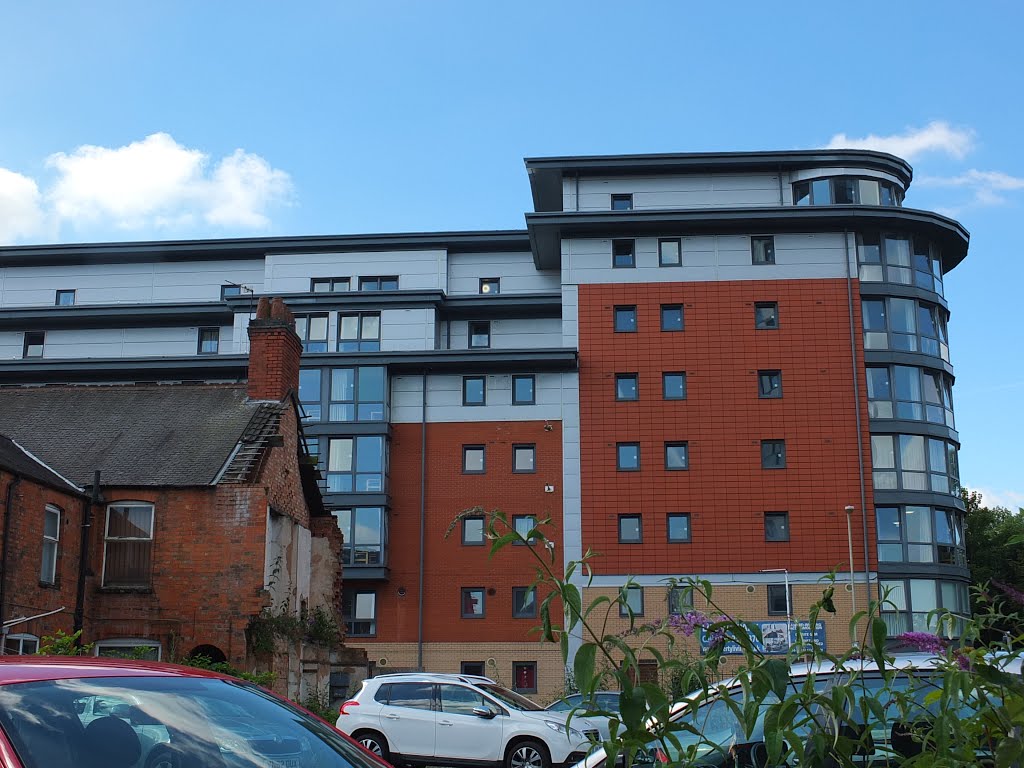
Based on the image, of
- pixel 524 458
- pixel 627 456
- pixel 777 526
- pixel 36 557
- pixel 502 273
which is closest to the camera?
pixel 36 557

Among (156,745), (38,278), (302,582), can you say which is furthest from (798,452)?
(156,745)

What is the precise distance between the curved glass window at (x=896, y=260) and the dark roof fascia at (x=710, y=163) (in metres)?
3.62

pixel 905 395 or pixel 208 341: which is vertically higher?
pixel 208 341

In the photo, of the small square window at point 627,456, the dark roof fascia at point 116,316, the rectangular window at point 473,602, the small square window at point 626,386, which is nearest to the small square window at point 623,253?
the small square window at point 626,386

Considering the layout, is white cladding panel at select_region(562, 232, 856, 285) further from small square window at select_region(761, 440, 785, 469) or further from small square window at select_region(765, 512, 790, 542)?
small square window at select_region(765, 512, 790, 542)

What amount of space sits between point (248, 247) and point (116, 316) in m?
6.95

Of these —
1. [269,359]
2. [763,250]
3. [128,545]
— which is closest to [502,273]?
[763,250]

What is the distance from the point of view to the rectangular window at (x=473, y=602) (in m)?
45.6

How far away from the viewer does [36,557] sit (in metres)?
21.0

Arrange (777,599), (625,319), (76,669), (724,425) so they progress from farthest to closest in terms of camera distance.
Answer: (625,319), (724,425), (777,599), (76,669)

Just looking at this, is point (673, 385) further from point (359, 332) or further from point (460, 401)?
point (359, 332)

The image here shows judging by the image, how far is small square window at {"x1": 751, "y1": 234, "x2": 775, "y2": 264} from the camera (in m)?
47.2

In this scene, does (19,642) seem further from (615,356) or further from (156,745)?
(615,356)

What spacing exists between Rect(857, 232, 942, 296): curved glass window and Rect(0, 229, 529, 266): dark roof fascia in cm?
1539
